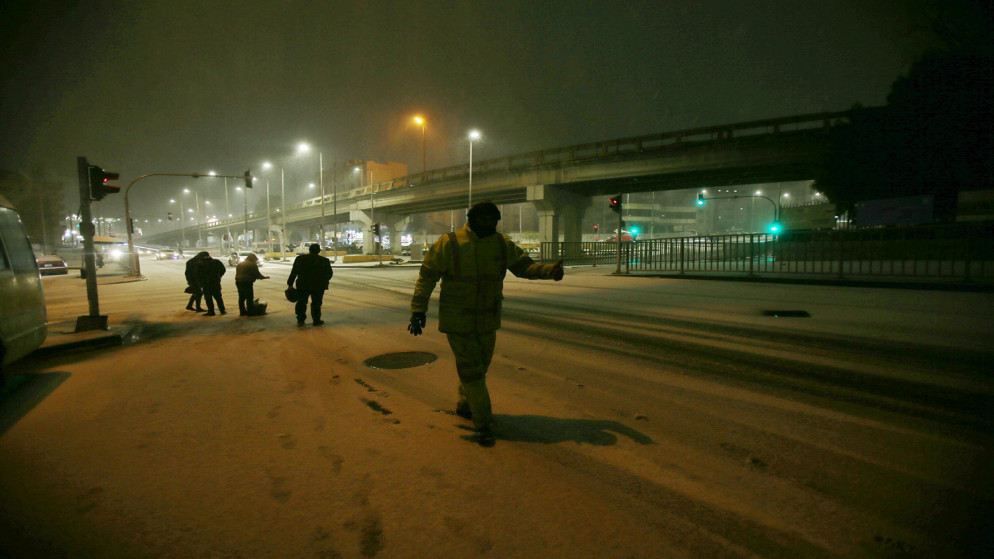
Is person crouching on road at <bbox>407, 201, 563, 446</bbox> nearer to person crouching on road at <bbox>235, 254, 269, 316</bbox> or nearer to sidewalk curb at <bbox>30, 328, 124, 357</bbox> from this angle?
sidewalk curb at <bbox>30, 328, 124, 357</bbox>

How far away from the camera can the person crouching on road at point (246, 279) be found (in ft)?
33.9

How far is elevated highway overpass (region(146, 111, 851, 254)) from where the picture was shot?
26.0m

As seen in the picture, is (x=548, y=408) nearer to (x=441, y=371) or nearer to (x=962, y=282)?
(x=441, y=371)

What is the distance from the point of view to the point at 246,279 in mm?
10477

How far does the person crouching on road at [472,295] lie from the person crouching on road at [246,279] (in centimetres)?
808

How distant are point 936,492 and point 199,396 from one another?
6.15m

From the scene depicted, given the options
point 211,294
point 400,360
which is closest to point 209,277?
point 211,294

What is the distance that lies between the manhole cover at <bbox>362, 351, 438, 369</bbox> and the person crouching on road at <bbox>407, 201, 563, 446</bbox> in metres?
2.32

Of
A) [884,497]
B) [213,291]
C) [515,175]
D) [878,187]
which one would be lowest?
[884,497]

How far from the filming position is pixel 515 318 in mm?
9648

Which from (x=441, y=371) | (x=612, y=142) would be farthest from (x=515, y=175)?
(x=441, y=371)

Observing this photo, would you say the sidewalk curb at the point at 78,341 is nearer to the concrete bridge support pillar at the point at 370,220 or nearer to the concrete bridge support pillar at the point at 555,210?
the concrete bridge support pillar at the point at 555,210

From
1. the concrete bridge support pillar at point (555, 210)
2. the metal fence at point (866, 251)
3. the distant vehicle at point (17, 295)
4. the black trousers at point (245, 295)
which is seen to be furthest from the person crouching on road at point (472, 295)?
the concrete bridge support pillar at point (555, 210)

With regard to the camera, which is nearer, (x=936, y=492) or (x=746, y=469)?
(x=936, y=492)
